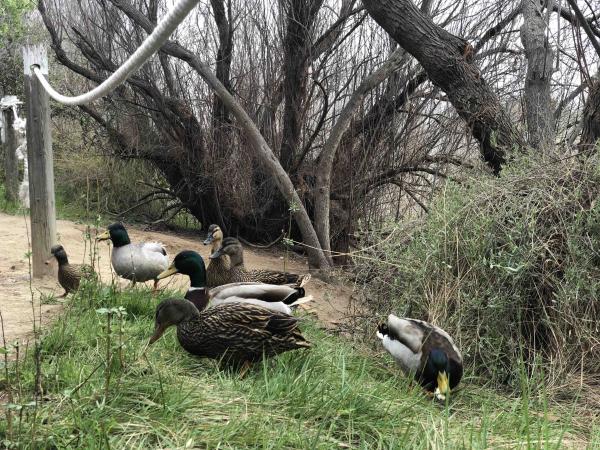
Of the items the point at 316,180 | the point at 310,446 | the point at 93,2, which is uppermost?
the point at 93,2

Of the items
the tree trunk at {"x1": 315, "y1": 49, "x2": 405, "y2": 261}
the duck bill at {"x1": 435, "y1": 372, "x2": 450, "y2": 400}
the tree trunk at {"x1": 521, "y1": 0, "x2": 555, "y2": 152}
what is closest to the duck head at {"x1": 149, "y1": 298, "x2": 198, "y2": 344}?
the duck bill at {"x1": 435, "y1": 372, "x2": 450, "y2": 400}

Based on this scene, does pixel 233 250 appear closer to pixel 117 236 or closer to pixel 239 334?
pixel 117 236

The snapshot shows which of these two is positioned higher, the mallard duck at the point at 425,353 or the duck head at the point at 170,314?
the duck head at the point at 170,314

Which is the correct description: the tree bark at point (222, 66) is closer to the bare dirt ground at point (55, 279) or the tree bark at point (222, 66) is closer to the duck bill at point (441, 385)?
the bare dirt ground at point (55, 279)

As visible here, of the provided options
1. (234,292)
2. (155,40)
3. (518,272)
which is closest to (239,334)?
(234,292)

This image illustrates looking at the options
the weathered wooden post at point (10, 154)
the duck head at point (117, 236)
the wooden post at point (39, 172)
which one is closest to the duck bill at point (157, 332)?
the duck head at point (117, 236)

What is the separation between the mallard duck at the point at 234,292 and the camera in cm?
472

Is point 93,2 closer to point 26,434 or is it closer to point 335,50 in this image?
point 335,50

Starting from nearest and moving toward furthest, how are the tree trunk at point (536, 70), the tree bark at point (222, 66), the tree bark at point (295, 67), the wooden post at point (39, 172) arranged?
the wooden post at point (39, 172)
the tree trunk at point (536, 70)
the tree bark at point (295, 67)
the tree bark at point (222, 66)

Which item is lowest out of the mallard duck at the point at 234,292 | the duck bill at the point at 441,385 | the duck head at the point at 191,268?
the duck bill at the point at 441,385

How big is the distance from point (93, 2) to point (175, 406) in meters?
10.4

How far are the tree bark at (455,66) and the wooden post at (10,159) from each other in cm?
903

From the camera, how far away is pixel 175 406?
9.07 feet

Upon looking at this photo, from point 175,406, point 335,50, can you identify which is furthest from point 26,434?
point 335,50
